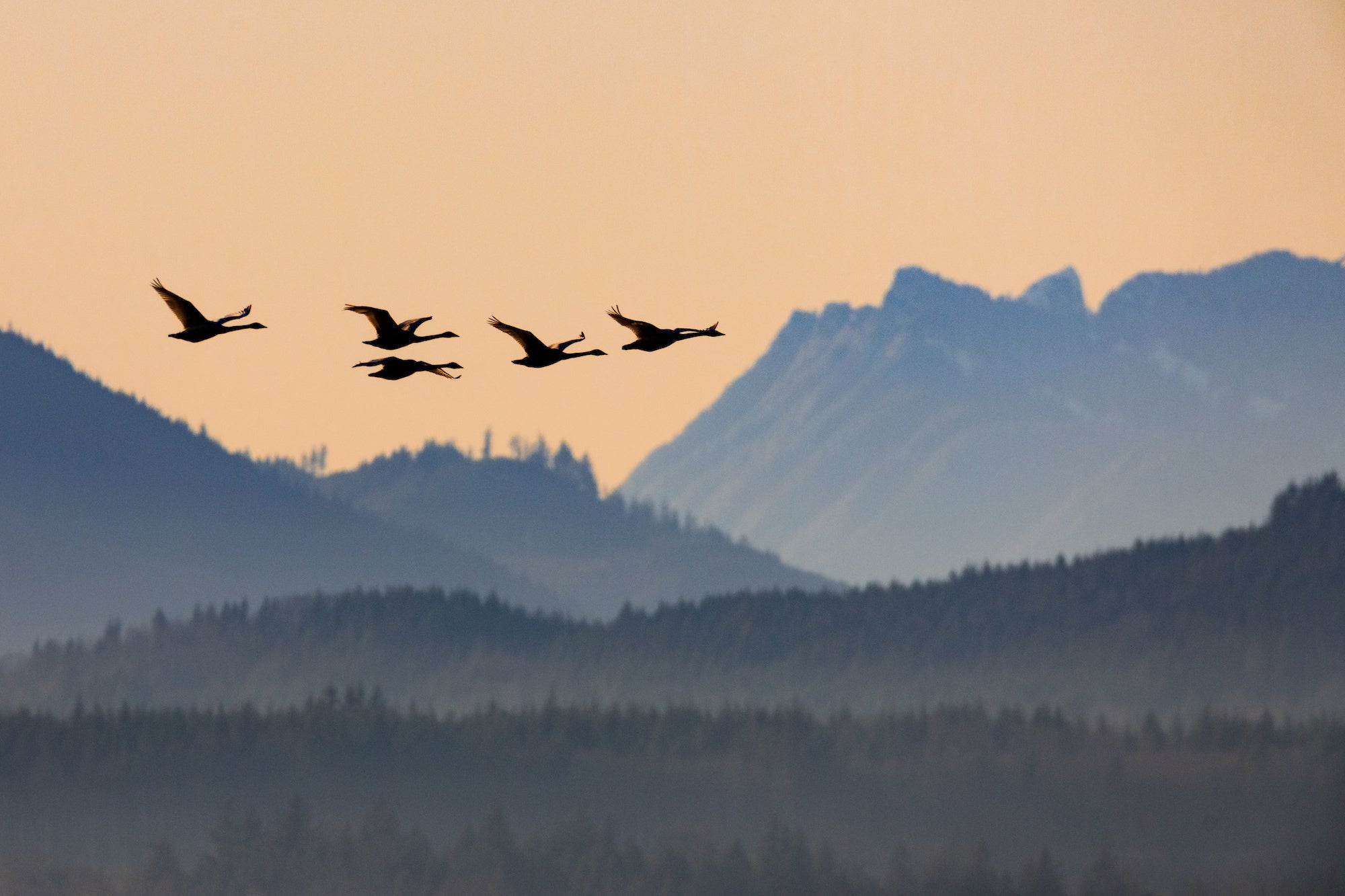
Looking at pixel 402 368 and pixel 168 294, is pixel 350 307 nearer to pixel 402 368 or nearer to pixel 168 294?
pixel 402 368

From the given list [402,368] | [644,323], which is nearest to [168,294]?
[402,368]

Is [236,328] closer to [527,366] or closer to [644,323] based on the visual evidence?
[527,366]

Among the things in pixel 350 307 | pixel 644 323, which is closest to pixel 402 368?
pixel 350 307

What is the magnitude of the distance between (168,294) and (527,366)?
9294 millimetres

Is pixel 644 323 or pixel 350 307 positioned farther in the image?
pixel 644 323

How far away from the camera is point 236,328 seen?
Result: 47688 millimetres

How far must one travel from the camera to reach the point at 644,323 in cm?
5022

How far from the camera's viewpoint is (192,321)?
49688 millimetres

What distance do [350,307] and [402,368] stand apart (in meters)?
2.09

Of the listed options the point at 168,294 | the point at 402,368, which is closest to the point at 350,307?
the point at 402,368

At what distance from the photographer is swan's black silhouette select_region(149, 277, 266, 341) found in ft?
160

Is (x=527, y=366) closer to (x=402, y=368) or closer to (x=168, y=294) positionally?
(x=402, y=368)

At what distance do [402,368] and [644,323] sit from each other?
6.35m

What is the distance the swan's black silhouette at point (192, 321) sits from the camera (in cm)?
4872
